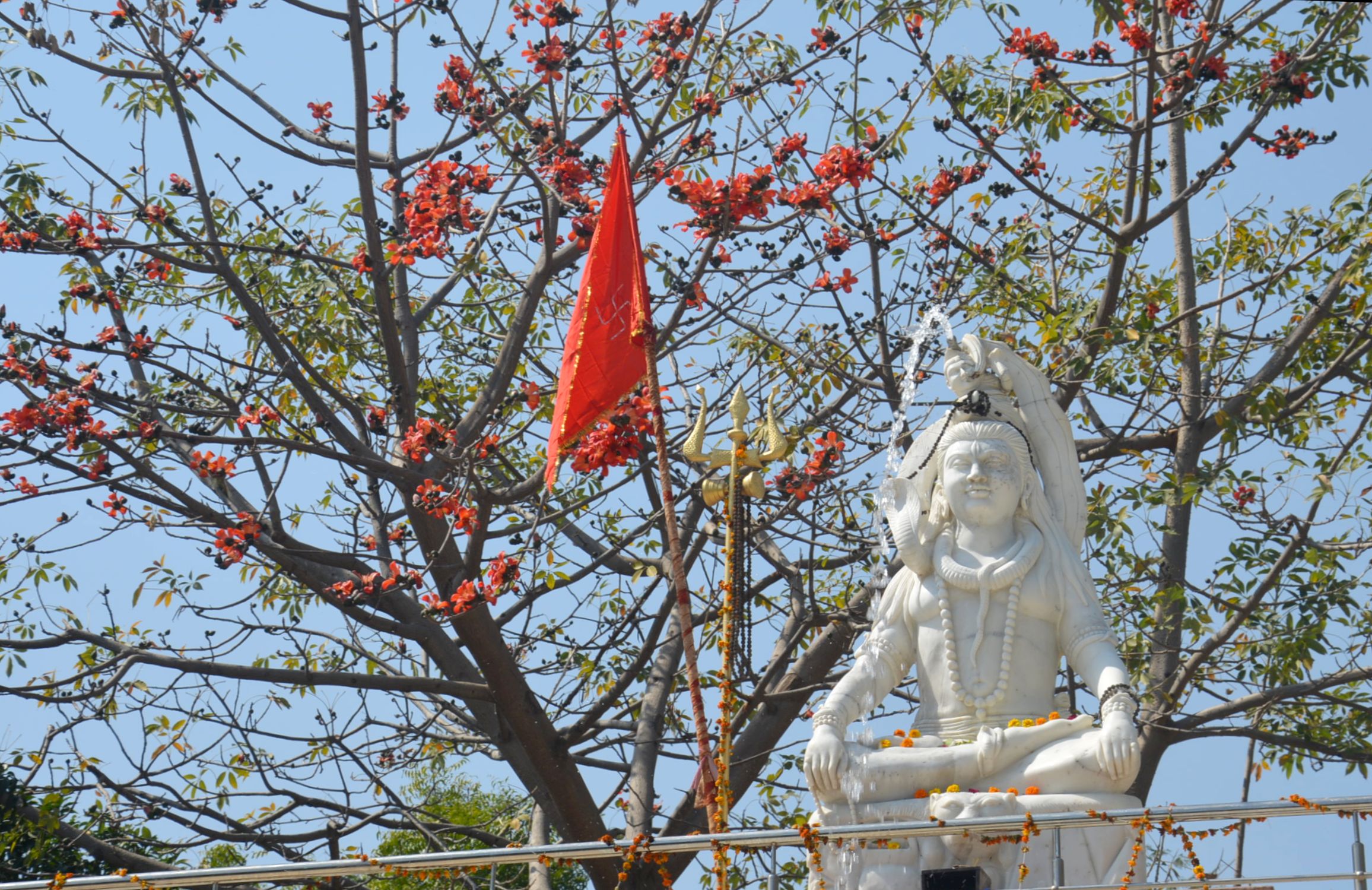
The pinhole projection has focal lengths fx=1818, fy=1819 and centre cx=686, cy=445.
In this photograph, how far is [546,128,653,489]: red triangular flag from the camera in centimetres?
806

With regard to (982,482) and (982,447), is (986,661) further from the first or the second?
(982,447)

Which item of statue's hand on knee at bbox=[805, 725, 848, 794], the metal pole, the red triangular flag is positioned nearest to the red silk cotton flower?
the red triangular flag

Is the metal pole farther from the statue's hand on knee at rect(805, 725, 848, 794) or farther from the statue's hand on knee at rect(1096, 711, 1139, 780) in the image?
the statue's hand on knee at rect(805, 725, 848, 794)

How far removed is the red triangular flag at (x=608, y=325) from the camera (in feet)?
26.5

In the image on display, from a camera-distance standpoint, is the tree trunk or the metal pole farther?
the tree trunk

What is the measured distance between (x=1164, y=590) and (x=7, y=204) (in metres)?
6.64

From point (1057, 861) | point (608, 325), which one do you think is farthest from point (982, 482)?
point (1057, 861)

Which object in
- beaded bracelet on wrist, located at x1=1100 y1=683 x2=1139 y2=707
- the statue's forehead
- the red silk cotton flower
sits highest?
the red silk cotton flower

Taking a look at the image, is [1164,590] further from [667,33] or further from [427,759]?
[427,759]

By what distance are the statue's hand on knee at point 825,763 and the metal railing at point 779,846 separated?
254 mm

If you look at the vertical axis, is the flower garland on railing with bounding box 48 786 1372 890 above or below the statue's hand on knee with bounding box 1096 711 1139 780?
below

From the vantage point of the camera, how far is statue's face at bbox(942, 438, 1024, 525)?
762 centimetres

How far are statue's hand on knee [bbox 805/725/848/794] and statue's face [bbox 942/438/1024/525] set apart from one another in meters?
1.22

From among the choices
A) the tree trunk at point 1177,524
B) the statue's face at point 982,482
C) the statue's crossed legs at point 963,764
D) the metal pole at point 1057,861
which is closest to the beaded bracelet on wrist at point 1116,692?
the statue's crossed legs at point 963,764
